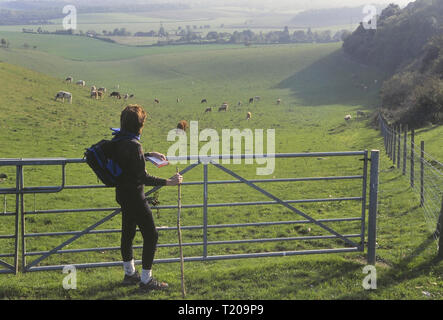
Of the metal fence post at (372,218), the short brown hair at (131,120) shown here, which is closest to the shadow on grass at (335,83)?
the metal fence post at (372,218)

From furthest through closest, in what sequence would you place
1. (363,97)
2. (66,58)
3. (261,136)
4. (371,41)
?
(66,58) → (371,41) → (363,97) → (261,136)

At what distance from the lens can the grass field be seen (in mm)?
6727

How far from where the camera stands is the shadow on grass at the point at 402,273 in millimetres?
6570

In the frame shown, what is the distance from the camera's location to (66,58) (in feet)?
356

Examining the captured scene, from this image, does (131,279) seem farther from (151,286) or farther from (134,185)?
(134,185)

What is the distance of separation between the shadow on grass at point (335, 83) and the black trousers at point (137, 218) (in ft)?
178

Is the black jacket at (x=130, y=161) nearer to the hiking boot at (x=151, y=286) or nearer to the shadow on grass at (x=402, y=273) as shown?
the hiking boot at (x=151, y=286)

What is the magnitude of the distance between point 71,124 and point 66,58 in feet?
263

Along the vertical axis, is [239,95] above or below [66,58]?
below

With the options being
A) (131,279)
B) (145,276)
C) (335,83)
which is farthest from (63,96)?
(335,83)

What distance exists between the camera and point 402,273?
7184mm

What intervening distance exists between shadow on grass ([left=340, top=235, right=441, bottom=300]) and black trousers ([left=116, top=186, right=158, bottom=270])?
252 centimetres
